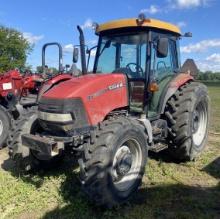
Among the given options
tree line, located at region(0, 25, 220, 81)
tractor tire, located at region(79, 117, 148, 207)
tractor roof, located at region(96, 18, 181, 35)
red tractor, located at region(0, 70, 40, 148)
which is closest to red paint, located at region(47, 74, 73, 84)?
red tractor, located at region(0, 70, 40, 148)

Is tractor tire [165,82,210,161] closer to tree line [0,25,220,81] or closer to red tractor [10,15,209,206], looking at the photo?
red tractor [10,15,209,206]

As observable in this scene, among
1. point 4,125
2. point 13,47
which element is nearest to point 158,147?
point 4,125

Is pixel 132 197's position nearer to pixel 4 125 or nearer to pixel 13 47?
pixel 4 125

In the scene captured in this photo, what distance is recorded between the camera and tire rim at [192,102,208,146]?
22.8 ft

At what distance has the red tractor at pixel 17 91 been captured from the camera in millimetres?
7832

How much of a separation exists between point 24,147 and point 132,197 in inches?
66.2

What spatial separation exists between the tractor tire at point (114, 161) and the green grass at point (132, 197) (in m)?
0.22

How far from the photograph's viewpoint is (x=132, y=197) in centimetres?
493

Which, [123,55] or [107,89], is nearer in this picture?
[107,89]

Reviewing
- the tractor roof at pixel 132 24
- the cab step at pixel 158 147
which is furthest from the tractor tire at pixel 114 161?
the tractor roof at pixel 132 24

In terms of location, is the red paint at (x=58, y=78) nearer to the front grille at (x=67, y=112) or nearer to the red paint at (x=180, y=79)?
the red paint at (x=180, y=79)

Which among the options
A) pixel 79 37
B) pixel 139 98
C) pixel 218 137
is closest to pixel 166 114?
pixel 139 98

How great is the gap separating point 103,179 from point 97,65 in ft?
8.21

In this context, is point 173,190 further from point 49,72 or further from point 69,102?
point 49,72
